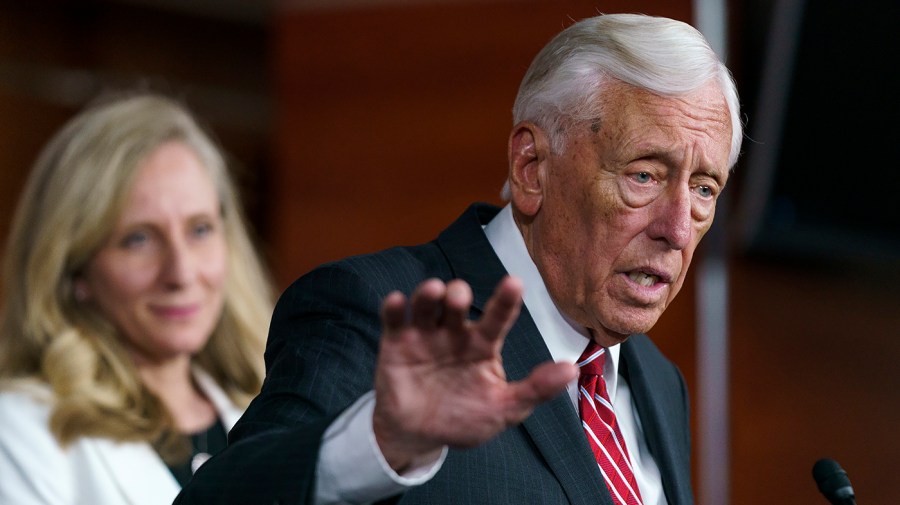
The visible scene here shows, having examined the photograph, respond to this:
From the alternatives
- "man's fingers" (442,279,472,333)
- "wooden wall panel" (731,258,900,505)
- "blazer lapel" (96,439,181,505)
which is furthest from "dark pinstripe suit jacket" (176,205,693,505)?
"wooden wall panel" (731,258,900,505)

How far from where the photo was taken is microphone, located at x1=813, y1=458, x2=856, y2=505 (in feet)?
5.15

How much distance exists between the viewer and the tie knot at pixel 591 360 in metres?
1.75

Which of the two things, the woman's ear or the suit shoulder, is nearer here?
the suit shoulder

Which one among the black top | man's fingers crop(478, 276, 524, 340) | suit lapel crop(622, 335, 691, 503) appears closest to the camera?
man's fingers crop(478, 276, 524, 340)

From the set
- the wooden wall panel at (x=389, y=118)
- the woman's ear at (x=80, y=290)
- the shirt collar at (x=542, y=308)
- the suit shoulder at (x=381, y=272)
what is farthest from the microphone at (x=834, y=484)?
the wooden wall panel at (x=389, y=118)

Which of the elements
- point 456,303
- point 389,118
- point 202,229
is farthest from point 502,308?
point 389,118

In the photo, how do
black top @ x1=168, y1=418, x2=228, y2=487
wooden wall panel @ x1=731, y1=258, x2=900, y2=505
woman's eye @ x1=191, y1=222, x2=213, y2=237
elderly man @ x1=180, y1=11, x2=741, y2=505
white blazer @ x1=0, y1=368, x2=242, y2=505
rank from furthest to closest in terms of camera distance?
wooden wall panel @ x1=731, y1=258, x2=900, y2=505 → woman's eye @ x1=191, y1=222, x2=213, y2=237 → black top @ x1=168, y1=418, x2=228, y2=487 → white blazer @ x1=0, y1=368, x2=242, y2=505 → elderly man @ x1=180, y1=11, x2=741, y2=505

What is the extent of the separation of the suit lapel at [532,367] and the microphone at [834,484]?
29 cm

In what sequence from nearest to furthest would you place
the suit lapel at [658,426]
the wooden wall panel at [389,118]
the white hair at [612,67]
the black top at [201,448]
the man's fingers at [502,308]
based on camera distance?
1. the man's fingers at [502,308]
2. the white hair at [612,67]
3. the suit lapel at [658,426]
4. the black top at [201,448]
5. the wooden wall panel at [389,118]

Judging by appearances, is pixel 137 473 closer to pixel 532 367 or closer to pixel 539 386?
pixel 532 367

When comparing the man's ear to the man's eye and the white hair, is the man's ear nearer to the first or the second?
the white hair

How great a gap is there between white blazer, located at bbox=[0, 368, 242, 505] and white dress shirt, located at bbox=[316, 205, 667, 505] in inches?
41.1

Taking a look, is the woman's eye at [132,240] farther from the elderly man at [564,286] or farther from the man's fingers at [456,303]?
the man's fingers at [456,303]

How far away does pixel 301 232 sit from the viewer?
5105 mm
